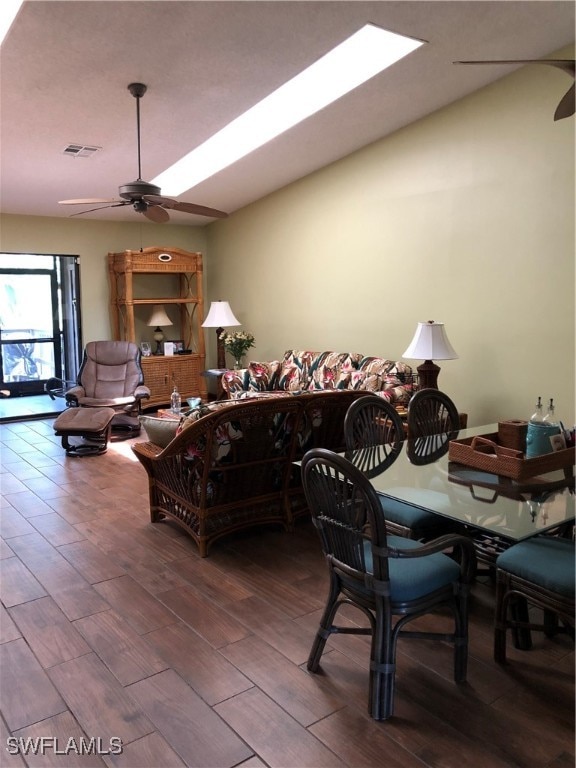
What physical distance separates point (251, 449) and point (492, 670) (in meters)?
1.63

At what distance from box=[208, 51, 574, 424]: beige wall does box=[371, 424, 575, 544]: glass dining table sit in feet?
5.83

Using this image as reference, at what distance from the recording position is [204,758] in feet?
5.83

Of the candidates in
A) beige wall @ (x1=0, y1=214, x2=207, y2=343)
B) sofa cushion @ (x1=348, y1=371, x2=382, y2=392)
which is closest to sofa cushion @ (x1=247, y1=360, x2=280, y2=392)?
sofa cushion @ (x1=348, y1=371, x2=382, y2=392)

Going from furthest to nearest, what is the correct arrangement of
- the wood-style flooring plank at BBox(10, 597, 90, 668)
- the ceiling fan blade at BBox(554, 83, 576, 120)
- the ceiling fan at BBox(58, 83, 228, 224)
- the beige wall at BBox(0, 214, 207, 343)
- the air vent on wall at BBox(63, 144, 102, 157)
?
the beige wall at BBox(0, 214, 207, 343), the air vent on wall at BBox(63, 144, 102, 157), the ceiling fan at BBox(58, 83, 228, 224), the wood-style flooring plank at BBox(10, 597, 90, 668), the ceiling fan blade at BBox(554, 83, 576, 120)

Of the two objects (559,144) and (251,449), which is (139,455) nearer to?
(251,449)

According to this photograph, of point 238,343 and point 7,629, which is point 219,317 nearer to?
point 238,343

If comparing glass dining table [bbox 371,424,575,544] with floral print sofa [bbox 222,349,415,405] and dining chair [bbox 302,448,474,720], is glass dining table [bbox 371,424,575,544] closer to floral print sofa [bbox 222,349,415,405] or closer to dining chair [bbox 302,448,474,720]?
dining chair [bbox 302,448,474,720]

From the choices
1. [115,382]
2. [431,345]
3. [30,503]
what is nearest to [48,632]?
[30,503]

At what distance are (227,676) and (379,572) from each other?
797 millimetres

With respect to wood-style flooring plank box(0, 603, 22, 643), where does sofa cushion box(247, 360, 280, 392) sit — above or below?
above

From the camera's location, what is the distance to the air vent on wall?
4789 mm

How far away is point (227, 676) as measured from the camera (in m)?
2.18

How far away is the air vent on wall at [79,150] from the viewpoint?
479cm

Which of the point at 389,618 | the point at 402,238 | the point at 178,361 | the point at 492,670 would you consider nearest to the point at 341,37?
the point at 402,238
